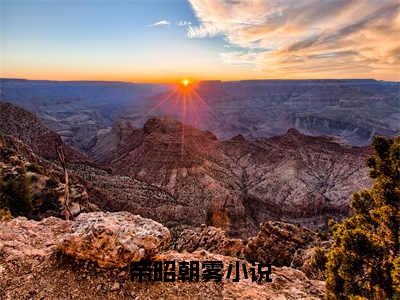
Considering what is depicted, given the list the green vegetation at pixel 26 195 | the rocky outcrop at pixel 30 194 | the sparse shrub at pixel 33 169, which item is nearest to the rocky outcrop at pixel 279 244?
the rocky outcrop at pixel 30 194

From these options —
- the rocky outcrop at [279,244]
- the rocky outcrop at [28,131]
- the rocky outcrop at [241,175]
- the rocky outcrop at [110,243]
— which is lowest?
the rocky outcrop at [241,175]

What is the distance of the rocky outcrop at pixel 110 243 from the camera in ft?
24.9

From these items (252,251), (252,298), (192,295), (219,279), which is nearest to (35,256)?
(192,295)

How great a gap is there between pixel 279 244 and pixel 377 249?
17259 mm

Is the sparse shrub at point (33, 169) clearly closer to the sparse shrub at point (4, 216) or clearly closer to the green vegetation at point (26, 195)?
the green vegetation at point (26, 195)

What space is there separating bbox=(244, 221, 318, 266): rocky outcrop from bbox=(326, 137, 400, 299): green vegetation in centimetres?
1456

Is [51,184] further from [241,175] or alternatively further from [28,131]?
[28,131]

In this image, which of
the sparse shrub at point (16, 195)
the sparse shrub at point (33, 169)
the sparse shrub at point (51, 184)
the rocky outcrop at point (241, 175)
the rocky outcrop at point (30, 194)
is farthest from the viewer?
the rocky outcrop at point (241, 175)

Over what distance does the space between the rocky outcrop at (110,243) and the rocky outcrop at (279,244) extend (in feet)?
54.7

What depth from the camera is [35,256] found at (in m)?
8.02

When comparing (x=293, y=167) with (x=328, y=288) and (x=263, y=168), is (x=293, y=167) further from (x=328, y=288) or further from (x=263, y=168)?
(x=328, y=288)

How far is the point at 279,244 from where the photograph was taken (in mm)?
23656

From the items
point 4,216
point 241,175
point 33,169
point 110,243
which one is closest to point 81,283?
point 110,243

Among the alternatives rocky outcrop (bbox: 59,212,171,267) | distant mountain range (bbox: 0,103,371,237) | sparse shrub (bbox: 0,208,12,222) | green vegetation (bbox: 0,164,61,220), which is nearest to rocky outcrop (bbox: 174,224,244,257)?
green vegetation (bbox: 0,164,61,220)
